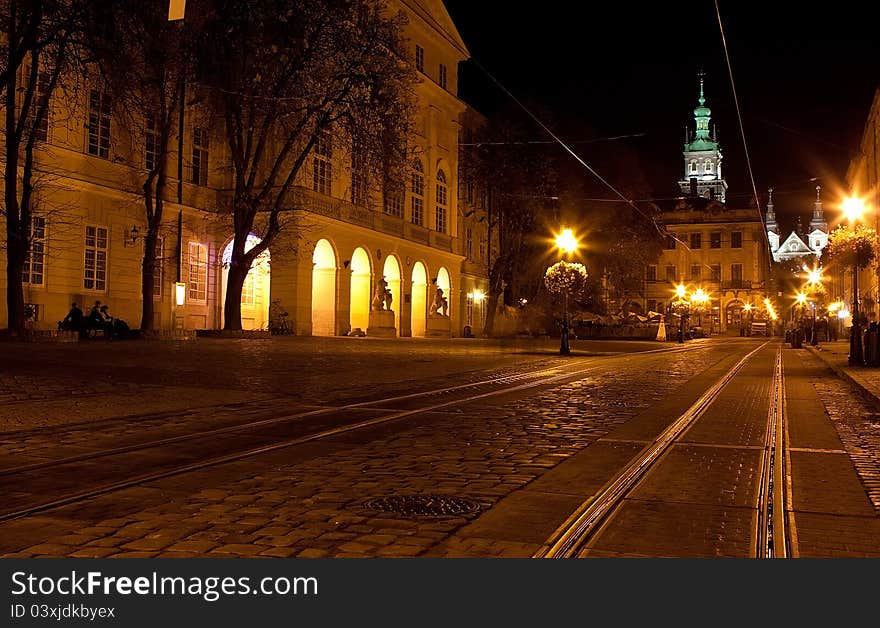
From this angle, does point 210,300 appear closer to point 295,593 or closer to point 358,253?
point 358,253

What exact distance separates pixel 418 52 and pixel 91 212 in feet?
78.5

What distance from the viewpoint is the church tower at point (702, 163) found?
142875 millimetres

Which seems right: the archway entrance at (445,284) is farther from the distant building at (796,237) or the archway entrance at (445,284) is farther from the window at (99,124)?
the distant building at (796,237)

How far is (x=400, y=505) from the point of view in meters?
5.45

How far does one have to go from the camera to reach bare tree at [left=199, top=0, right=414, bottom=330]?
30.7 m

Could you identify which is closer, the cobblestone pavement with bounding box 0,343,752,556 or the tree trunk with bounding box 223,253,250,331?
the cobblestone pavement with bounding box 0,343,752,556

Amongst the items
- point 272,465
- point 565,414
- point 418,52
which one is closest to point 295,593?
point 272,465

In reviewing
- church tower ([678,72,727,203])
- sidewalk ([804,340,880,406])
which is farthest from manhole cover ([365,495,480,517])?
church tower ([678,72,727,203])

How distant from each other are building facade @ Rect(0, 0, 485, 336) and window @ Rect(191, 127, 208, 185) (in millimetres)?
68

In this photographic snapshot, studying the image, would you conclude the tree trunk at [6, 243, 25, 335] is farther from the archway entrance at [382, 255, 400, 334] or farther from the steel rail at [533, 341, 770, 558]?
the archway entrance at [382, 255, 400, 334]

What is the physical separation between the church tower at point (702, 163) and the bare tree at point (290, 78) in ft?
389

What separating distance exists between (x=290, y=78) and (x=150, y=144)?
6.65m

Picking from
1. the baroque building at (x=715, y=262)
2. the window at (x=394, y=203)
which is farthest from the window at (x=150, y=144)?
the baroque building at (x=715, y=262)

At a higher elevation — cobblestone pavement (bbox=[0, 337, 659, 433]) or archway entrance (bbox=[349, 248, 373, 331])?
archway entrance (bbox=[349, 248, 373, 331])
